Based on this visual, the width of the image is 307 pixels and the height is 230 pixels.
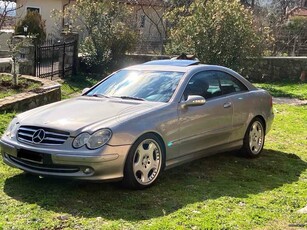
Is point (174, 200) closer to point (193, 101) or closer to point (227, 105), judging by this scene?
point (193, 101)

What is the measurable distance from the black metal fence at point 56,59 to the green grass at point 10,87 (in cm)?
279

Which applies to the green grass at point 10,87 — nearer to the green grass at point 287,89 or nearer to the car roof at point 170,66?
the car roof at point 170,66

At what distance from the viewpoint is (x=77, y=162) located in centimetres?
464

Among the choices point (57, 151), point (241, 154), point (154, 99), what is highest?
point (154, 99)

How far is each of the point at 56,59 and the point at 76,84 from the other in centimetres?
135

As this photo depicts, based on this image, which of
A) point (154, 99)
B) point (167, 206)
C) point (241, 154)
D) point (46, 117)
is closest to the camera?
point (167, 206)

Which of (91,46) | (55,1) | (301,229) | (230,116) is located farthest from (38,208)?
(55,1)

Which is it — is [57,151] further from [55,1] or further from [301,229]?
[55,1]

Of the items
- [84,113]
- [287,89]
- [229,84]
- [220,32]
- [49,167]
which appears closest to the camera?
[49,167]

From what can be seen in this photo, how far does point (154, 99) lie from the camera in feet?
18.4

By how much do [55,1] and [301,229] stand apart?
2705 centimetres

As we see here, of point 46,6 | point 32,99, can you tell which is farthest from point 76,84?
point 46,6

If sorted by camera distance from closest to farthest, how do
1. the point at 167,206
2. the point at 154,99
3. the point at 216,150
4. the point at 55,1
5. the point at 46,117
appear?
the point at 167,206 → the point at 46,117 → the point at 154,99 → the point at 216,150 → the point at 55,1

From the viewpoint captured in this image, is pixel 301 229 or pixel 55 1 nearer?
pixel 301 229
